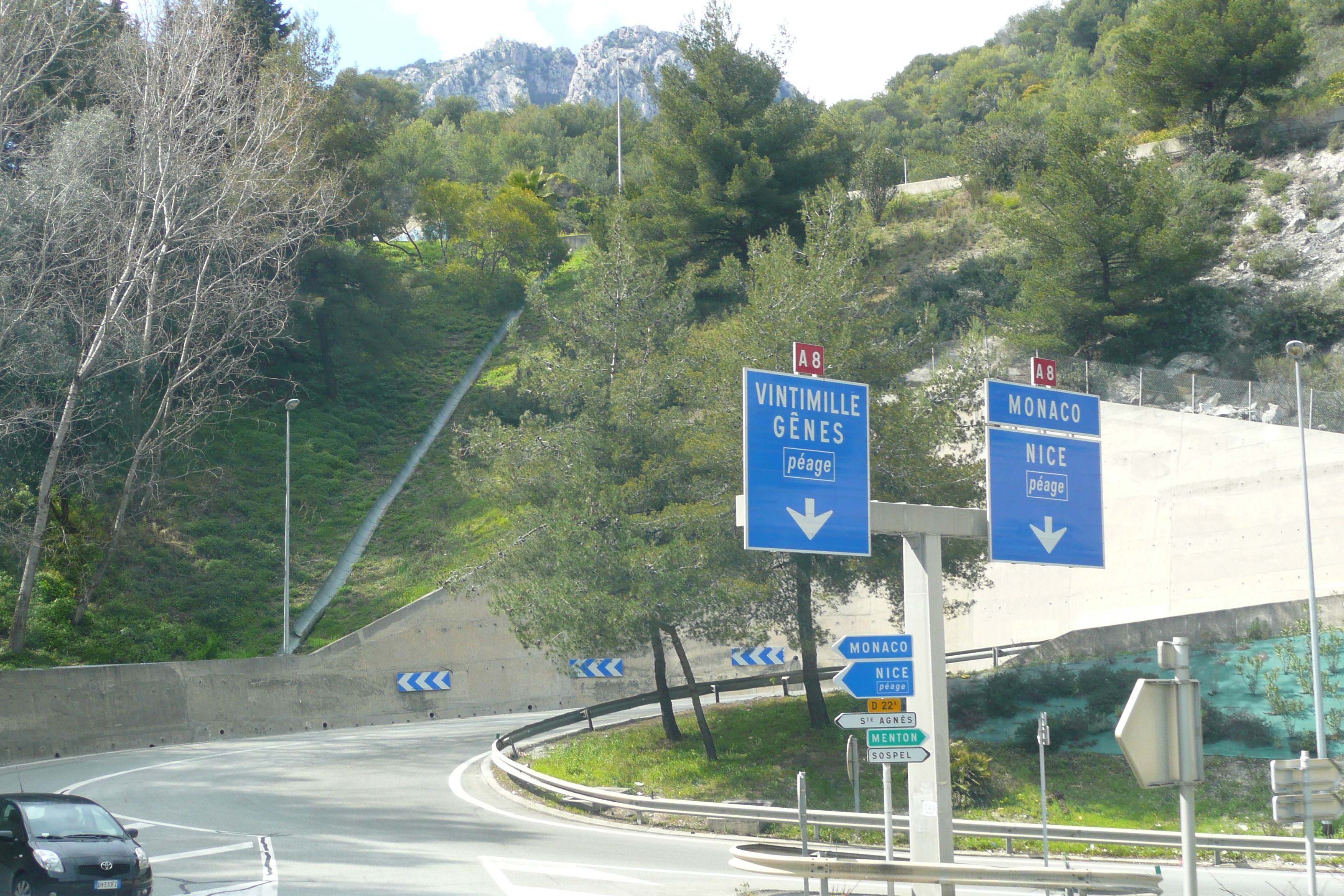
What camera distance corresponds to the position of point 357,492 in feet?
152

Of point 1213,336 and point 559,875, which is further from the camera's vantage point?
point 1213,336

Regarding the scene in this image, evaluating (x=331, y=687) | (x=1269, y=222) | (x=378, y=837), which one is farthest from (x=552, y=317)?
(x=1269, y=222)

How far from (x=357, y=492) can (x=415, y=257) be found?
3517 cm

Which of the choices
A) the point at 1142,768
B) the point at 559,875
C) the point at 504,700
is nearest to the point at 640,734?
the point at 504,700

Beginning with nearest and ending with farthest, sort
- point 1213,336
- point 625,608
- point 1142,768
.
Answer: point 1142,768, point 625,608, point 1213,336

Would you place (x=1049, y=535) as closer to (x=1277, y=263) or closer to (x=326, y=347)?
(x=1277, y=263)

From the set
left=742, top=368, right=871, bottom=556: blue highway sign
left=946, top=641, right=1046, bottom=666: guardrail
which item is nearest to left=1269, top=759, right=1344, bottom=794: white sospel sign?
left=742, top=368, right=871, bottom=556: blue highway sign

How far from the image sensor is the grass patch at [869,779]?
63.6ft

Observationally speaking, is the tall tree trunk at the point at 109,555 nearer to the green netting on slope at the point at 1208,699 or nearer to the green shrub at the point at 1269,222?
the green netting on slope at the point at 1208,699

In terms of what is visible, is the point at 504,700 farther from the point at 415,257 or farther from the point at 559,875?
the point at 415,257

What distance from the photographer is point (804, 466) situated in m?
11.4

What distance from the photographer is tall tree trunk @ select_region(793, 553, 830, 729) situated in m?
23.7

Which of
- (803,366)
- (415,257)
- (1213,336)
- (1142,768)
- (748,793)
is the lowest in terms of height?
(748,793)

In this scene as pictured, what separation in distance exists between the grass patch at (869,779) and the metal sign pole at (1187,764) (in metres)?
11.9
